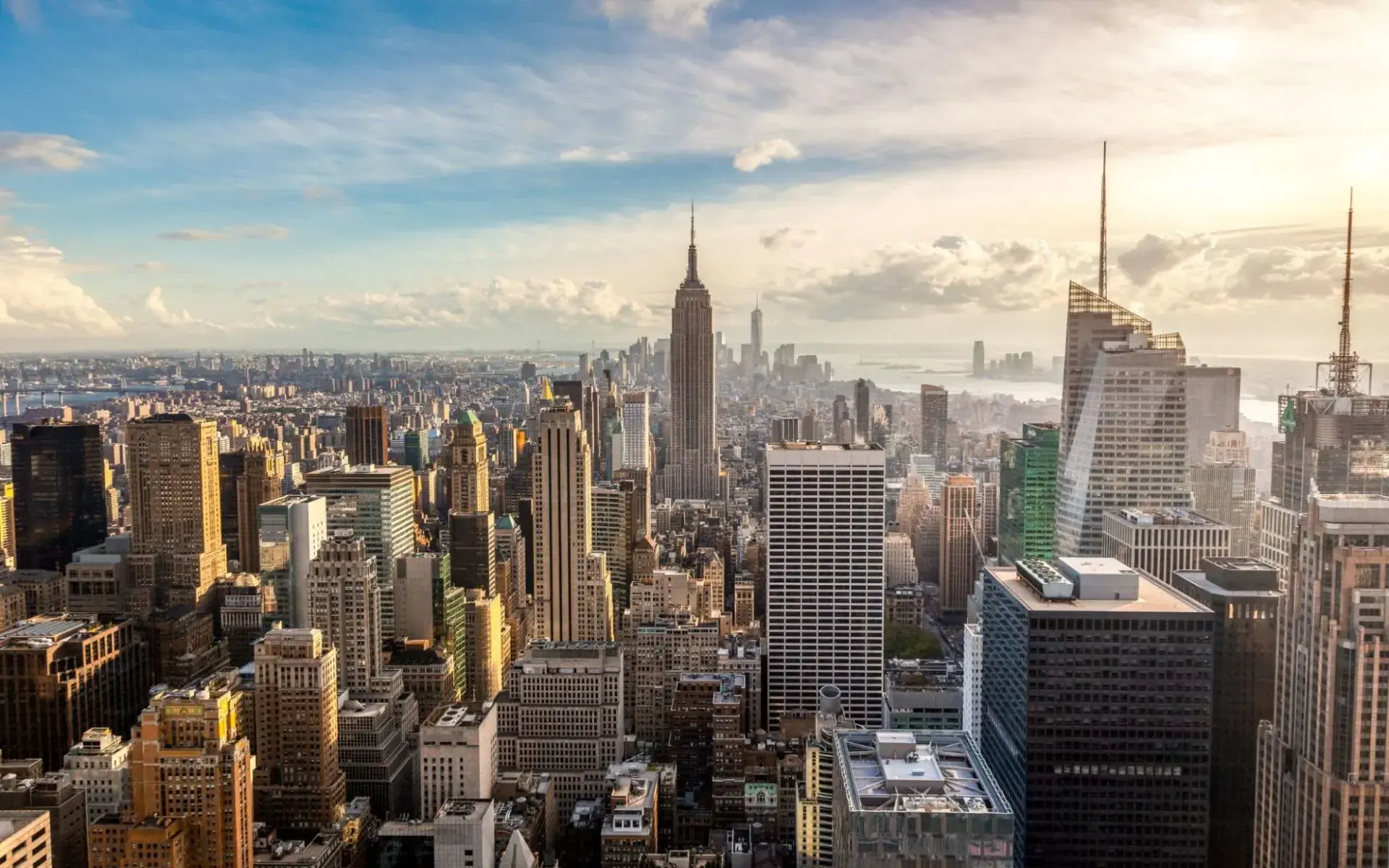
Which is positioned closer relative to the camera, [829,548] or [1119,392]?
[1119,392]

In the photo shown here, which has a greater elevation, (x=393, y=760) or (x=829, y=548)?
(x=829, y=548)

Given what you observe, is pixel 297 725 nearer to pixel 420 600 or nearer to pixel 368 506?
pixel 420 600

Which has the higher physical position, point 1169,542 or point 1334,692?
point 1169,542

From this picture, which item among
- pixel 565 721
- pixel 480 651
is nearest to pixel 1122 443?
pixel 565 721

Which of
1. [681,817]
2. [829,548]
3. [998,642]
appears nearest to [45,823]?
[681,817]

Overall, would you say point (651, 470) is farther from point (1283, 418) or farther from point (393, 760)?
point (1283, 418)

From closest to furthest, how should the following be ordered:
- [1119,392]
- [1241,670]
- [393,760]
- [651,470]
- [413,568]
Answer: [1241,670] → [393,760] → [1119,392] → [413,568] → [651,470]

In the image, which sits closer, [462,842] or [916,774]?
[916,774]
